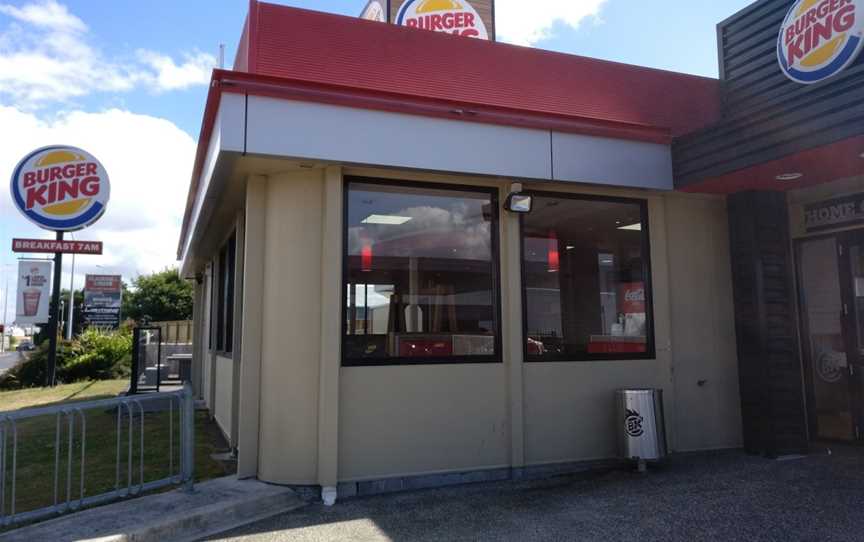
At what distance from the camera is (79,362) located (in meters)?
16.7

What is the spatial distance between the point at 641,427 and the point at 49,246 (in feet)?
48.3

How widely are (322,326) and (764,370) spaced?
4372 millimetres

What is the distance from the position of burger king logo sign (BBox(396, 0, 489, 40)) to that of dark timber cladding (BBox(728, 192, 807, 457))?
7.43 metres

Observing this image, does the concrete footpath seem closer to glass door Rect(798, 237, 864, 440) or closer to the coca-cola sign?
the coca-cola sign

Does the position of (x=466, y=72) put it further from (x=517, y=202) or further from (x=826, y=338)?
(x=826, y=338)

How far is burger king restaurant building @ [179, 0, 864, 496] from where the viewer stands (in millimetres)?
5219

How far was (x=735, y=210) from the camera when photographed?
661cm

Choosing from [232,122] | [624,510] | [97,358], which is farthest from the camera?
[97,358]

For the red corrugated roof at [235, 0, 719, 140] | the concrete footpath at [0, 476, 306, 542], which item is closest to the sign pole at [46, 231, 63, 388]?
the concrete footpath at [0, 476, 306, 542]

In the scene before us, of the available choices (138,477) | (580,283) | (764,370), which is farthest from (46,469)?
(764,370)

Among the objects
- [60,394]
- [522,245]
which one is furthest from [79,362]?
[522,245]

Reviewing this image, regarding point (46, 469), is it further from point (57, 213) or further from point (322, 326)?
point (57, 213)

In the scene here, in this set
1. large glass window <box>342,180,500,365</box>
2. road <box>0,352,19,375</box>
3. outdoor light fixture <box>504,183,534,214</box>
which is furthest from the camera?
road <box>0,352,19,375</box>

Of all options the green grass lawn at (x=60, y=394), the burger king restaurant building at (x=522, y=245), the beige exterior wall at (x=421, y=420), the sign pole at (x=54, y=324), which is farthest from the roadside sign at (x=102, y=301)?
the beige exterior wall at (x=421, y=420)
